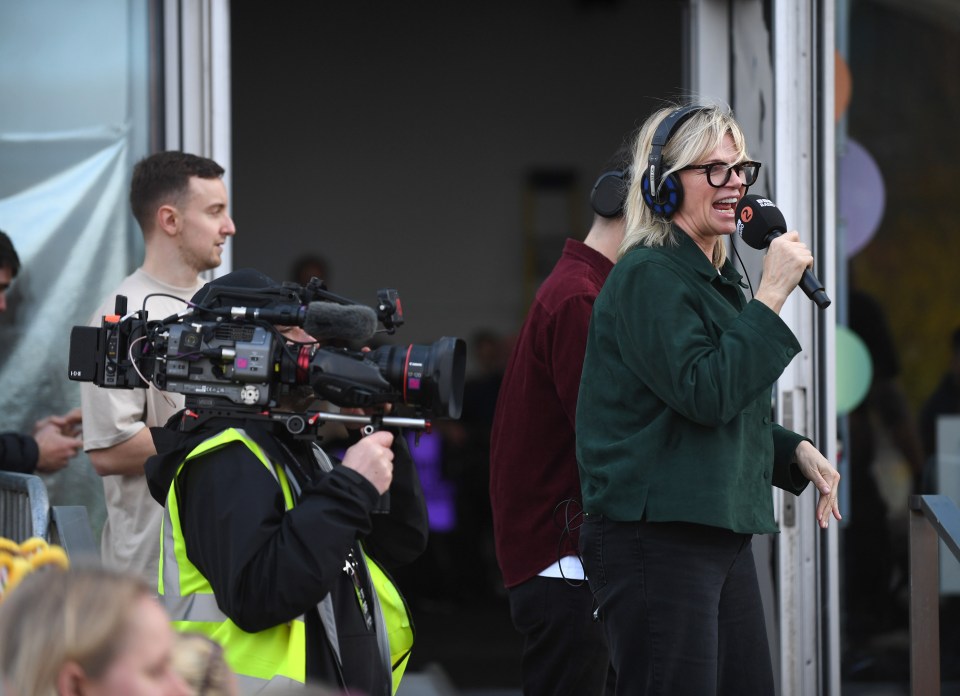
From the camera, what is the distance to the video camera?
2537 millimetres

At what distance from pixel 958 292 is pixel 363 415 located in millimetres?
3742

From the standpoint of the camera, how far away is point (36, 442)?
4152mm

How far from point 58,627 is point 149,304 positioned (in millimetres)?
2179

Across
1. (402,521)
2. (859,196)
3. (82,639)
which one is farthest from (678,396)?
(859,196)

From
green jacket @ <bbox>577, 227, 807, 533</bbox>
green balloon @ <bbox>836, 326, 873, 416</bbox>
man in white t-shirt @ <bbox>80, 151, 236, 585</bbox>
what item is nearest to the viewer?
green jacket @ <bbox>577, 227, 807, 533</bbox>

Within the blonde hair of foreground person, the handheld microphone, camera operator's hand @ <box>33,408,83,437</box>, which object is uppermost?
the handheld microphone

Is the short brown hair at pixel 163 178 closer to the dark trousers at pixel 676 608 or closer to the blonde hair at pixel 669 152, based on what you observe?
the blonde hair at pixel 669 152

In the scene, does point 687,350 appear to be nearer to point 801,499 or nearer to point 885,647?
point 801,499

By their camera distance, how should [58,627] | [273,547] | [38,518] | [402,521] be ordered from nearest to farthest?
[58,627]
[273,547]
[402,521]
[38,518]

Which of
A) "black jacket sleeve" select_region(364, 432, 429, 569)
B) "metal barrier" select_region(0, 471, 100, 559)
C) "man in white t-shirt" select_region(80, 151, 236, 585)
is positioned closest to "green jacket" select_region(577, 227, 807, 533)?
"black jacket sleeve" select_region(364, 432, 429, 569)

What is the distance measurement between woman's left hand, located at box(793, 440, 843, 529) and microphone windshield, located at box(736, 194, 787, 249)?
0.51 metres

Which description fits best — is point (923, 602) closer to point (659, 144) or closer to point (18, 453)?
point (659, 144)

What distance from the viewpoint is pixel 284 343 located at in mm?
2561

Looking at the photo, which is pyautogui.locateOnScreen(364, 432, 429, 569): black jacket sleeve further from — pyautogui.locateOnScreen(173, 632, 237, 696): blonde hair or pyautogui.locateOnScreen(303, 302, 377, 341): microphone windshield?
pyautogui.locateOnScreen(173, 632, 237, 696): blonde hair
